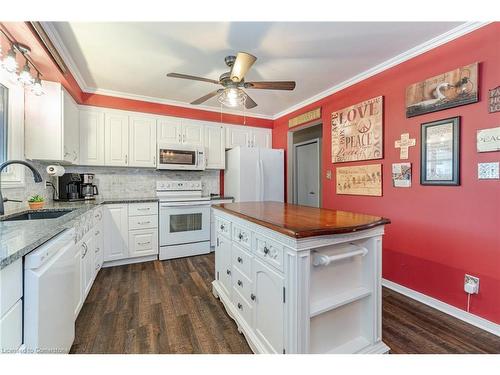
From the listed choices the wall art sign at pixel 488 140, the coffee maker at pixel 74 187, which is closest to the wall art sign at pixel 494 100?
the wall art sign at pixel 488 140

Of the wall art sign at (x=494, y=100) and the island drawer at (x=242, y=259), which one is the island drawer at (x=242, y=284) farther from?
the wall art sign at (x=494, y=100)

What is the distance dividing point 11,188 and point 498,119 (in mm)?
4117

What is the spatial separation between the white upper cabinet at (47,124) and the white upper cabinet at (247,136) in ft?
7.66

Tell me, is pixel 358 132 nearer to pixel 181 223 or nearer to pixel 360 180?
pixel 360 180

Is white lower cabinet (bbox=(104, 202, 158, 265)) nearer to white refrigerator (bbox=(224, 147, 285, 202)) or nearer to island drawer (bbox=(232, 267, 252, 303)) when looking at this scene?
white refrigerator (bbox=(224, 147, 285, 202))

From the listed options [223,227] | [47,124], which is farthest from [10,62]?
[223,227]

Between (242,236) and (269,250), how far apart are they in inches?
15.5

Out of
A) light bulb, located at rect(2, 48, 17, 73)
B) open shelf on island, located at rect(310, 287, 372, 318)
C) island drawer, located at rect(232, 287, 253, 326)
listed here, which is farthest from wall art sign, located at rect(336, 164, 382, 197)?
light bulb, located at rect(2, 48, 17, 73)

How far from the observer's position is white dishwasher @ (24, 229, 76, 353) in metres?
→ 0.96

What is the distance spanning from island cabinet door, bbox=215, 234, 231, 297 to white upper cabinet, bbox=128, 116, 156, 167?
201 centimetres

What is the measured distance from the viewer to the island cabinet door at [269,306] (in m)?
1.23

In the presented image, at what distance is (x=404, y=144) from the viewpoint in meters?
2.28

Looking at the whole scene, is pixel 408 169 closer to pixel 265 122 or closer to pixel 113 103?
pixel 265 122

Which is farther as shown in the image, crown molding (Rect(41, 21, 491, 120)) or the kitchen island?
→ crown molding (Rect(41, 21, 491, 120))
